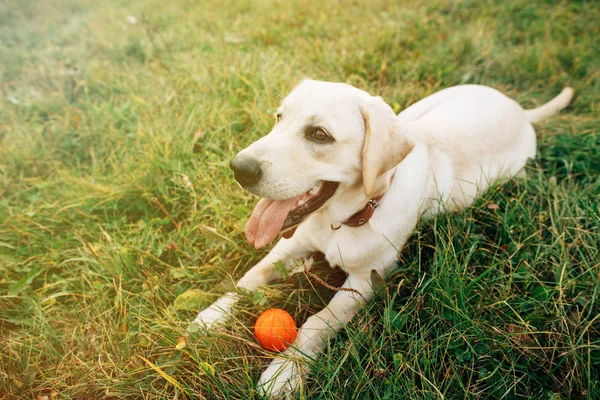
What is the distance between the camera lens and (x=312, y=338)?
6.20ft

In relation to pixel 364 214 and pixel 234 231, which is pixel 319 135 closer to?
pixel 364 214

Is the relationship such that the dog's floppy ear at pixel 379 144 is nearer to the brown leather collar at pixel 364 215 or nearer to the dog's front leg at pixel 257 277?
the brown leather collar at pixel 364 215

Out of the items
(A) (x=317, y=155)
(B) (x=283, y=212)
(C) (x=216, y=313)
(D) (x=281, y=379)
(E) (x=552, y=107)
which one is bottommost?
(D) (x=281, y=379)

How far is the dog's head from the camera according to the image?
1.76m

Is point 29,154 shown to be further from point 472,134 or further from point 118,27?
point 472,134

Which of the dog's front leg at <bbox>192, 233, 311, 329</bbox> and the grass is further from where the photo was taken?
the dog's front leg at <bbox>192, 233, 311, 329</bbox>

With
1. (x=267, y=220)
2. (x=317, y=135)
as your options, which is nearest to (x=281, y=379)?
(x=267, y=220)

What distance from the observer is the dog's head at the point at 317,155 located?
5.78 feet

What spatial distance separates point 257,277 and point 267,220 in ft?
1.44

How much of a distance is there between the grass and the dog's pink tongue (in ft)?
1.14

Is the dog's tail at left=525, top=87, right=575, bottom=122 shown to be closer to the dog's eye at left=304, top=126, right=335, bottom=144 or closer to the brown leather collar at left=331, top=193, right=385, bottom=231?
the brown leather collar at left=331, top=193, right=385, bottom=231

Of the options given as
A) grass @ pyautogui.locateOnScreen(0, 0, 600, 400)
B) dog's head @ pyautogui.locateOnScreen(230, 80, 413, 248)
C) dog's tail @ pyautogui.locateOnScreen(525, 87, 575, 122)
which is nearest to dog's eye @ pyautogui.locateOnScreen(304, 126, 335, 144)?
dog's head @ pyautogui.locateOnScreen(230, 80, 413, 248)

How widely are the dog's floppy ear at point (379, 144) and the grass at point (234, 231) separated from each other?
61cm

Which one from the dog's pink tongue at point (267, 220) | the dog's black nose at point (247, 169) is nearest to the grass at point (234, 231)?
the dog's pink tongue at point (267, 220)
